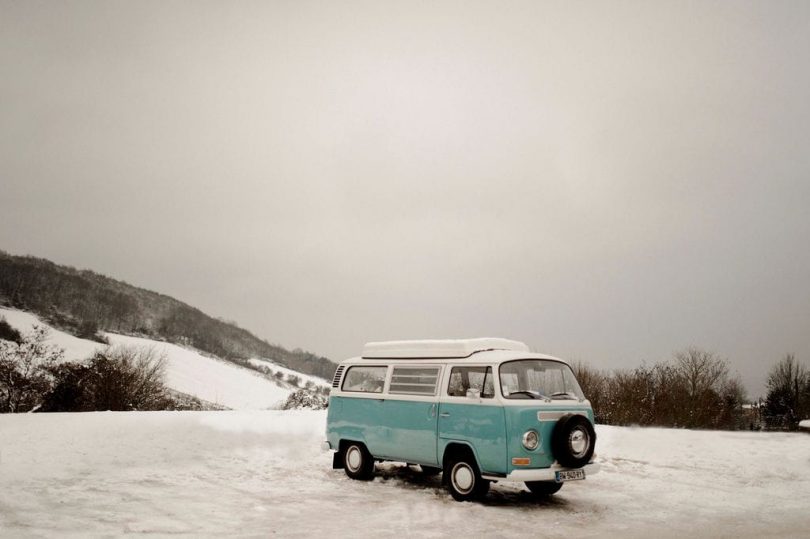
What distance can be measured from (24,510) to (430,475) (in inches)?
280

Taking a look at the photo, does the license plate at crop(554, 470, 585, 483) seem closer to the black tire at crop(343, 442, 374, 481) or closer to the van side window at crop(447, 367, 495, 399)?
the van side window at crop(447, 367, 495, 399)

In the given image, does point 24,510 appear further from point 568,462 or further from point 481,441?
point 568,462

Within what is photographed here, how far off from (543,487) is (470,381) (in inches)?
98.1

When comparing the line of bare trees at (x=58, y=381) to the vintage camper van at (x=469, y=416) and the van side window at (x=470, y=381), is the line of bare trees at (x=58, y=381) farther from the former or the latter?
the van side window at (x=470, y=381)

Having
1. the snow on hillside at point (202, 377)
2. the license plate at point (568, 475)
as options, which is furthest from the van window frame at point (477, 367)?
the snow on hillside at point (202, 377)

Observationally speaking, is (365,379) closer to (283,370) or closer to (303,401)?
(303,401)

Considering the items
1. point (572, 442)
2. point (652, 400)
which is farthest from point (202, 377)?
point (572, 442)

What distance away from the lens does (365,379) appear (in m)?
12.0

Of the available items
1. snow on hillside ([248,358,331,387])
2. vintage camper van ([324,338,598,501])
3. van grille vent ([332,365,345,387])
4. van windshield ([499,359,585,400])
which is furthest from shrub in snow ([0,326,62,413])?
snow on hillside ([248,358,331,387])

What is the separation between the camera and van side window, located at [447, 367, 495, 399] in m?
9.62

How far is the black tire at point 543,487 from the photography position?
1052 centimetres

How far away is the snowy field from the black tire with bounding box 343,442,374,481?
0.83 ft

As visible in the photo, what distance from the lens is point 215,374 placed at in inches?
4033

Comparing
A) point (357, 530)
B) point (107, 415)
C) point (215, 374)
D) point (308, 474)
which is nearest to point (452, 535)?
point (357, 530)
